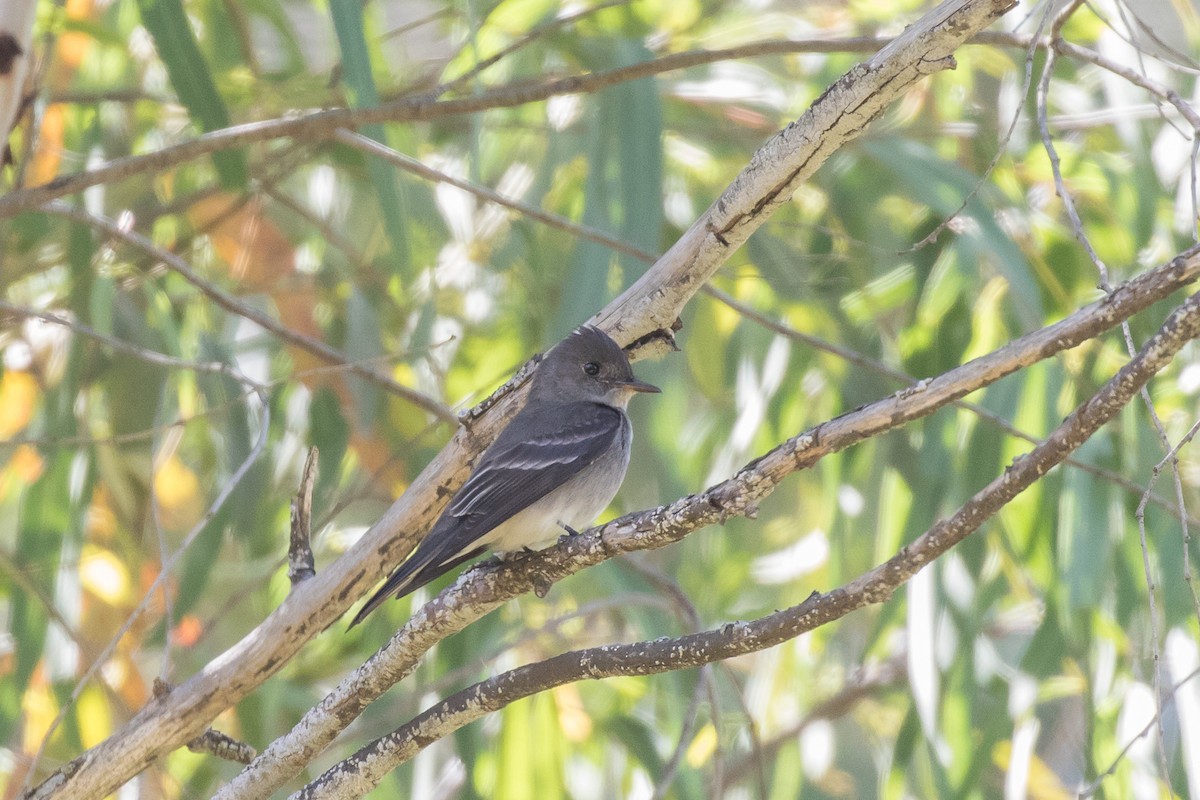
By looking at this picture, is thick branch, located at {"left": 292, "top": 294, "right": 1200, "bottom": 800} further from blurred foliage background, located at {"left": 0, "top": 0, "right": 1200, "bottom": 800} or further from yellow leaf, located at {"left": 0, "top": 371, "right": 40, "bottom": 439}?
yellow leaf, located at {"left": 0, "top": 371, "right": 40, "bottom": 439}

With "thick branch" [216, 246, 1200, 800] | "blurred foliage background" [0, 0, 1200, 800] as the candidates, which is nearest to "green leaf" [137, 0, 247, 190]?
"blurred foliage background" [0, 0, 1200, 800]

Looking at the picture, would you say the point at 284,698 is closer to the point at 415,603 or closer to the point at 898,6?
the point at 415,603

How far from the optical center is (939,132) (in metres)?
3.45

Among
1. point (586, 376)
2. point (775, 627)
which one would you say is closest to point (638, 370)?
point (586, 376)

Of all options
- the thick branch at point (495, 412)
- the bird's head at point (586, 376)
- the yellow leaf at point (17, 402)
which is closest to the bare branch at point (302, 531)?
the thick branch at point (495, 412)

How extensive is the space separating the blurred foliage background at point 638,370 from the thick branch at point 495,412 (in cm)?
45

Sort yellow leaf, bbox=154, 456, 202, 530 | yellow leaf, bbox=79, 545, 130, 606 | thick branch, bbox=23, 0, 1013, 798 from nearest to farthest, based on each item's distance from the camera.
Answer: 1. thick branch, bbox=23, 0, 1013, 798
2. yellow leaf, bbox=79, 545, 130, 606
3. yellow leaf, bbox=154, 456, 202, 530

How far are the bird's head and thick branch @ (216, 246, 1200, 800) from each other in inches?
26.3

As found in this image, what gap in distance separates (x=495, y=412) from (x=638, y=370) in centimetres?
117

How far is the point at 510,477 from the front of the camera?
2.37 metres

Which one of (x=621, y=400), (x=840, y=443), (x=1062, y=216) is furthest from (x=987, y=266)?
(x=840, y=443)

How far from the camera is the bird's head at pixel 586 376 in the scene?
251 cm

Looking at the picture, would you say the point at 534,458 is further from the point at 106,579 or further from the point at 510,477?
the point at 106,579

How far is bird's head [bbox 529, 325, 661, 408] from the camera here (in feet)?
8.22
